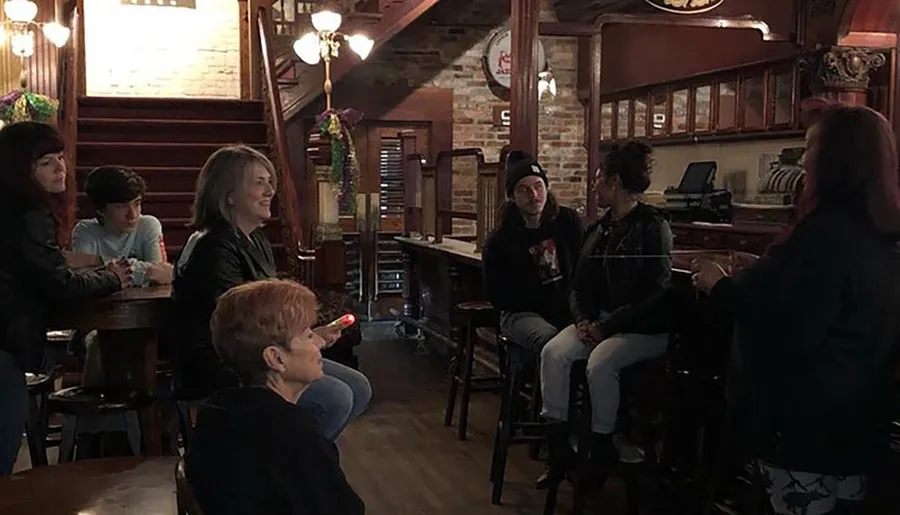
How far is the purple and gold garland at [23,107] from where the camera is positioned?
253 inches

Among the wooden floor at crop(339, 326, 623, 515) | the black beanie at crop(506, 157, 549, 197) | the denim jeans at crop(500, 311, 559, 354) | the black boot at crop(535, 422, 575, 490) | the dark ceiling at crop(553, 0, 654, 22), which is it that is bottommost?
the wooden floor at crop(339, 326, 623, 515)

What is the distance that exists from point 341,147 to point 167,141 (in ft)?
7.29

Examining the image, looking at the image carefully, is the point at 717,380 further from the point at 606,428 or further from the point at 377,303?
the point at 377,303

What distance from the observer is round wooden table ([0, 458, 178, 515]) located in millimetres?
1966

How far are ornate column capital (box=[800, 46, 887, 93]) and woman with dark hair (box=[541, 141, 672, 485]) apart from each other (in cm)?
426

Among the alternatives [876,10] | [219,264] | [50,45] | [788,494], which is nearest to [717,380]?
[788,494]

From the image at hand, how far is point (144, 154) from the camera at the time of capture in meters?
7.71

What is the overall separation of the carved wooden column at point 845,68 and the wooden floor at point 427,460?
12.0ft

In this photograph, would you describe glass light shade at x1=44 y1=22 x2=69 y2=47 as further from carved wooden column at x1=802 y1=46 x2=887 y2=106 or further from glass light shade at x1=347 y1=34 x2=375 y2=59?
carved wooden column at x1=802 y1=46 x2=887 y2=106

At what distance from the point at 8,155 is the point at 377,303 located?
7.00m

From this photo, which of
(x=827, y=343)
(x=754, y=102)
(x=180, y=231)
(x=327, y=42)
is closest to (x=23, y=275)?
(x=827, y=343)

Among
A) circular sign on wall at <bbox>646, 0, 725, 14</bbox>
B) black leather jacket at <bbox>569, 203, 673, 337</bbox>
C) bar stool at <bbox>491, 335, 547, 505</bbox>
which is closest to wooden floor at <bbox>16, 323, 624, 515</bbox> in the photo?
bar stool at <bbox>491, 335, 547, 505</bbox>

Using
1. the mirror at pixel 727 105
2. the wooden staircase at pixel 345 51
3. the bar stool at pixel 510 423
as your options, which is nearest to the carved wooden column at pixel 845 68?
the mirror at pixel 727 105

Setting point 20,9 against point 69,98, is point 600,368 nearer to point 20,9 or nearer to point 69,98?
point 20,9
